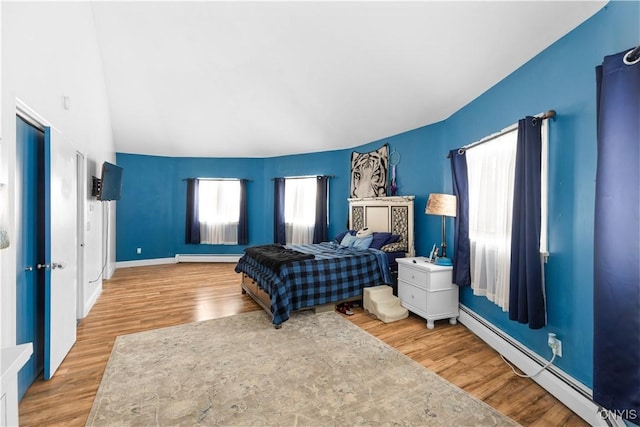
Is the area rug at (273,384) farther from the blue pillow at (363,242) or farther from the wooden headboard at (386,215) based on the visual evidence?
the wooden headboard at (386,215)

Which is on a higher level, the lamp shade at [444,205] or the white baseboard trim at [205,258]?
the lamp shade at [444,205]

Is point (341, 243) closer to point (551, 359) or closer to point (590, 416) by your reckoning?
point (551, 359)

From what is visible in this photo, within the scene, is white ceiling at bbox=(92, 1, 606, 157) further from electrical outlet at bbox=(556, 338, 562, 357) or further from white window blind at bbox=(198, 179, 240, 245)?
electrical outlet at bbox=(556, 338, 562, 357)

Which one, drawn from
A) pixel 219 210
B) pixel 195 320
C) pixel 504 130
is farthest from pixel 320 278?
pixel 219 210

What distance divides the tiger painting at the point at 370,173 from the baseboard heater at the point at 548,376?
2.47 metres

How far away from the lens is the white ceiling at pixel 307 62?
2271mm

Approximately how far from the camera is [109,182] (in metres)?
3.99

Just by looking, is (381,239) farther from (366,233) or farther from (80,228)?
(80,228)

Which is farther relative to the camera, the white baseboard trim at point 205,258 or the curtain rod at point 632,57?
the white baseboard trim at point 205,258

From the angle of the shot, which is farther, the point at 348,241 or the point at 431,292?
the point at 348,241

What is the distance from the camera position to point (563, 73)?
6.59 ft

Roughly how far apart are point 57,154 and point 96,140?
2.02 metres

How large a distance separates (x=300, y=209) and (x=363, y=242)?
234 centimetres

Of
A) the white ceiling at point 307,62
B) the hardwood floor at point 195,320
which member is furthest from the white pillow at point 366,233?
the white ceiling at point 307,62
